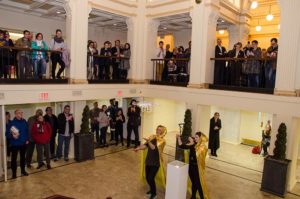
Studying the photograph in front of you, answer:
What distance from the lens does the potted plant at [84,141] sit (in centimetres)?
883

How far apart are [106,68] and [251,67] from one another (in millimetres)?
5110

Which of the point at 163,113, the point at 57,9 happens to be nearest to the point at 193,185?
the point at 163,113

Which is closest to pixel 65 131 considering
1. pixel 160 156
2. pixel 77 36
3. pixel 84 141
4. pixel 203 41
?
pixel 84 141

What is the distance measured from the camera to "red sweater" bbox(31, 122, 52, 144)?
7602mm

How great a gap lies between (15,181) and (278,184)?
7.08 meters

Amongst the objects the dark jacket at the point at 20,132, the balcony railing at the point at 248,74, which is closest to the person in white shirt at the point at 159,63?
the balcony railing at the point at 248,74

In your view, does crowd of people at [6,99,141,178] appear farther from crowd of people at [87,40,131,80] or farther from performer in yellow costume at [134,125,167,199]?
performer in yellow costume at [134,125,167,199]

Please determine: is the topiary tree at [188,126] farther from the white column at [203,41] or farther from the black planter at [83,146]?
the black planter at [83,146]

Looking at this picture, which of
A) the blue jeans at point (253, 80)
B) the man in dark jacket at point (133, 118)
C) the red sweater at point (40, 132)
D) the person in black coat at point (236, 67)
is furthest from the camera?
the man in dark jacket at point (133, 118)

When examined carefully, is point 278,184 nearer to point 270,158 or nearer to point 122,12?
point 270,158

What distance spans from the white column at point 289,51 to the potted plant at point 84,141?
6037mm

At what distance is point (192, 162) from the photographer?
20.2ft

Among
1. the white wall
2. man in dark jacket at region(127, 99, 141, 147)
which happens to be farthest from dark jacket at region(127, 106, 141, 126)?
the white wall

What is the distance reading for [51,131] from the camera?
8.01 metres
